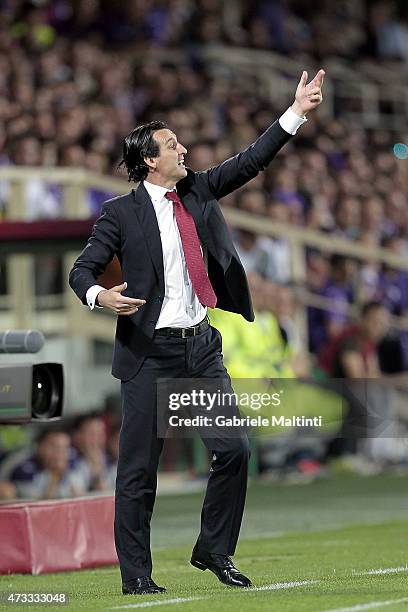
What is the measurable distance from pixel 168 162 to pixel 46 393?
144 centimetres

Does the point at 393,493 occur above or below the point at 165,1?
below

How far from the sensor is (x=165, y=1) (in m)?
21.4

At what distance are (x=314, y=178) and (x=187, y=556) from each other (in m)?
9.94

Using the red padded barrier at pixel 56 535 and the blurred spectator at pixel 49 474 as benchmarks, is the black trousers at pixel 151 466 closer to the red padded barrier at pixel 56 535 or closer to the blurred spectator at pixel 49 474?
the red padded barrier at pixel 56 535

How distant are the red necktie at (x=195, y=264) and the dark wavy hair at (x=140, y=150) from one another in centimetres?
29

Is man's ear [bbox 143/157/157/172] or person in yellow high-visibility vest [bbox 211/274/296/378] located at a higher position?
→ man's ear [bbox 143/157/157/172]

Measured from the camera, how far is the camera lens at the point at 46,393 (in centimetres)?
812

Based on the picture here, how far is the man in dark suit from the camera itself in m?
7.33

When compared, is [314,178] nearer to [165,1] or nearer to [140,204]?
[165,1]

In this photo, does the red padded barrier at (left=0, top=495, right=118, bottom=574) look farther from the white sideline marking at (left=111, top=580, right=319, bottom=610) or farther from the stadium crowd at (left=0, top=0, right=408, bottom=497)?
the stadium crowd at (left=0, top=0, right=408, bottom=497)

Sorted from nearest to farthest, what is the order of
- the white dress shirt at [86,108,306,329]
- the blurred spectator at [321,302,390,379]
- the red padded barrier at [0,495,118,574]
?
the white dress shirt at [86,108,306,329] → the red padded barrier at [0,495,118,574] → the blurred spectator at [321,302,390,379]

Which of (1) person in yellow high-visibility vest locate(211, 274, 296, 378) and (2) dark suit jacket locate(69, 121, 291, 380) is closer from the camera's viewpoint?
(2) dark suit jacket locate(69, 121, 291, 380)

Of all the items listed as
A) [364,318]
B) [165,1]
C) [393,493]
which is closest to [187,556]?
[393,493]

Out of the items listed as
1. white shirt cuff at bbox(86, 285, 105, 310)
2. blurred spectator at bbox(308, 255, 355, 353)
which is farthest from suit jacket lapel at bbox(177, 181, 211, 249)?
blurred spectator at bbox(308, 255, 355, 353)
